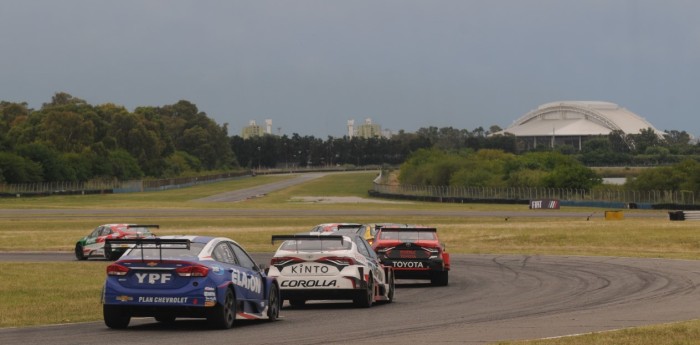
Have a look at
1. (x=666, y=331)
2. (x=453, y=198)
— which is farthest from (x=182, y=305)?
(x=453, y=198)

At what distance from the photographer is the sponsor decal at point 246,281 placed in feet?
62.7

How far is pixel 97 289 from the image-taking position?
28.8 m

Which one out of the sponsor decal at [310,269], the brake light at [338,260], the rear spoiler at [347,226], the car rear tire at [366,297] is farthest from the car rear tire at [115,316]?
the rear spoiler at [347,226]

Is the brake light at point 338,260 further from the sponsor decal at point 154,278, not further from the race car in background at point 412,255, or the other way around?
the race car in background at point 412,255

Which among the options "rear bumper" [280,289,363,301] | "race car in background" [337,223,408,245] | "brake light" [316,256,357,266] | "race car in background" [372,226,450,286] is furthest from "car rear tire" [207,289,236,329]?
"race car in background" [337,223,408,245]

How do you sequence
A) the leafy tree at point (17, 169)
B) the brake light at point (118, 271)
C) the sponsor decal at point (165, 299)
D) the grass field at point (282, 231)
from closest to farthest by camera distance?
the sponsor decal at point (165, 299) → the brake light at point (118, 271) → the grass field at point (282, 231) → the leafy tree at point (17, 169)

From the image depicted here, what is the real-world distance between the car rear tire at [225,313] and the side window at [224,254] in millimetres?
642

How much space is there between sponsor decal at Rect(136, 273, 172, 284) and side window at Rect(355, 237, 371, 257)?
254 inches

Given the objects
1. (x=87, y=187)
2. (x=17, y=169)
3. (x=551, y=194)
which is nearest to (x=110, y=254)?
(x=551, y=194)

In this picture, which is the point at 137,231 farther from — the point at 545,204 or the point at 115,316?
the point at 545,204

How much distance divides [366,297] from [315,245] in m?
1.39

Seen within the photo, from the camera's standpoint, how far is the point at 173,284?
18250 mm

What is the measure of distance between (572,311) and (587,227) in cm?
4151

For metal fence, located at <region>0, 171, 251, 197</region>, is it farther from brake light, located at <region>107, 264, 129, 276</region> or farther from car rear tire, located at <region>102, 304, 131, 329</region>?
brake light, located at <region>107, 264, 129, 276</region>
